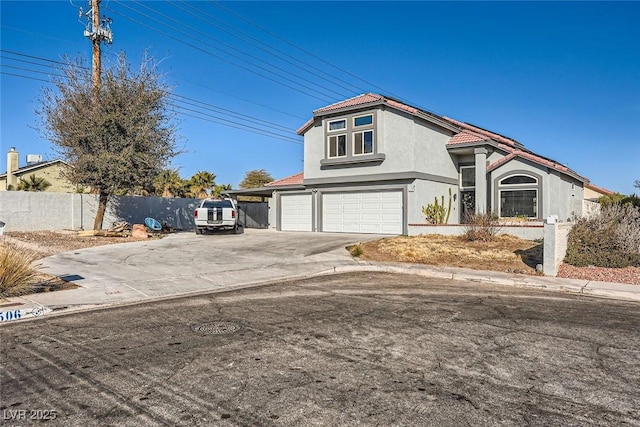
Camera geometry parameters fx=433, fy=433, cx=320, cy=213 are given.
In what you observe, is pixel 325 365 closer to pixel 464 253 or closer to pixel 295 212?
pixel 464 253

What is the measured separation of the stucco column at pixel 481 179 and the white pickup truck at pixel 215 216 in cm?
1310

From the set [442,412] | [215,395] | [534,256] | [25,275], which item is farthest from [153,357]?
[534,256]

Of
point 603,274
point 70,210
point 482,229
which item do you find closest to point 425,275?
point 603,274

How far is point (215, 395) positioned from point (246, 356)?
43.4 inches

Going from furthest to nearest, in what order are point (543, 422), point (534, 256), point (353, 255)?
point (353, 255), point (534, 256), point (543, 422)

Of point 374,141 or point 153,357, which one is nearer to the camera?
point 153,357

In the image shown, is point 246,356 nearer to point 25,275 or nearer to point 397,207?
point 25,275

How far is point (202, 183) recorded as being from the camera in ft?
128

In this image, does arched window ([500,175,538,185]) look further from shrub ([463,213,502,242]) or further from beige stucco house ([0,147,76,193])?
beige stucco house ([0,147,76,193])

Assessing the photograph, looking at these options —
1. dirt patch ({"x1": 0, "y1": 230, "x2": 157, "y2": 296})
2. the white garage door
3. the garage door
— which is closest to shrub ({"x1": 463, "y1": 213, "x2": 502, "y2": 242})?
the garage door

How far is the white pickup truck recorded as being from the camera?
23.3 m

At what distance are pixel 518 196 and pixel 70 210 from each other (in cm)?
2376

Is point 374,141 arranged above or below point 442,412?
above

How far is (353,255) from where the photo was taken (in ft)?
51.9
